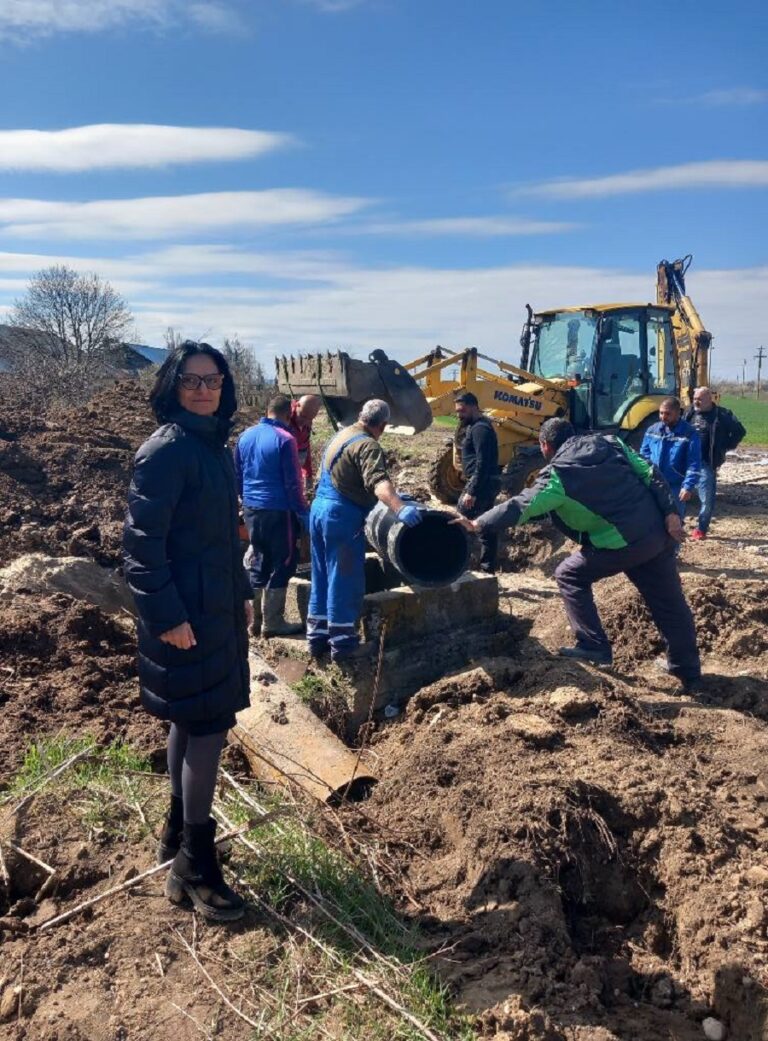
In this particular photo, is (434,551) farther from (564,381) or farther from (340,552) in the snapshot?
(564,381)

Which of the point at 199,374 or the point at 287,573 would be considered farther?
the point at 287,573

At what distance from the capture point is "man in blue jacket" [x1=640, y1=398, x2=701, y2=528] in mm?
9266

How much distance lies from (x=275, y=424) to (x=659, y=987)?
461 cm

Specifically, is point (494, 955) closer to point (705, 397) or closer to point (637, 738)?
point (637, 738)

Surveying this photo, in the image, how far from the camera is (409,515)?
5.10 meters

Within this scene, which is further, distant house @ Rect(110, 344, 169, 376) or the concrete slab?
distant house @ Rect(110, 344, 169, 376)

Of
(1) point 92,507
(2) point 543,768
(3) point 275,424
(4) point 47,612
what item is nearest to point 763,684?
(2) point 543,768

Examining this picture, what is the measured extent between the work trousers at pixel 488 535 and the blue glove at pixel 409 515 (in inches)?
149

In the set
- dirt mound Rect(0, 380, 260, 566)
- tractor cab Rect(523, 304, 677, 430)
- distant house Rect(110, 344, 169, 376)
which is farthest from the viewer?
distant house Rect(110, 344, 169, 376)

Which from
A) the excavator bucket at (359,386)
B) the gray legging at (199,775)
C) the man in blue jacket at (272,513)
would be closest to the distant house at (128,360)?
the excavator bucket at (359,386)

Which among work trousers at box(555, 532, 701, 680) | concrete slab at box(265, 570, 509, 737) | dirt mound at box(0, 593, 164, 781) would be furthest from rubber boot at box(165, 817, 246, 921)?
work trousers at box(555, 532, 701, 680)

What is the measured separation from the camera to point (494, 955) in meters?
3.19

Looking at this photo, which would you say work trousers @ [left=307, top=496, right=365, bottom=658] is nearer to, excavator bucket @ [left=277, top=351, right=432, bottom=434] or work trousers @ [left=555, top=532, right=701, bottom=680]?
work trousers @ [left=555, top=532, right=701, bottom=680]

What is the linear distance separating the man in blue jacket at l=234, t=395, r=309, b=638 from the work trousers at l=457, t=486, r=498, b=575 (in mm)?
2875
